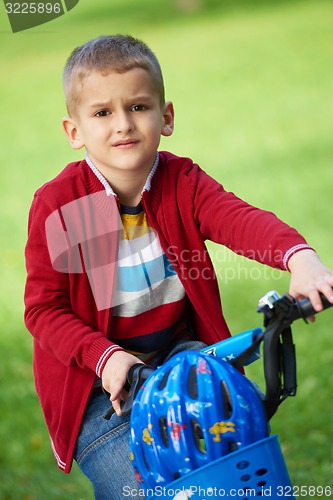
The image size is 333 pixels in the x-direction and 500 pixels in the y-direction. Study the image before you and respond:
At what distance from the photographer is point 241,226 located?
97.9 inches

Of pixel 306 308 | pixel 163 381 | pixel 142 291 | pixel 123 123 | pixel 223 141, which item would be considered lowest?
pixel 223 141

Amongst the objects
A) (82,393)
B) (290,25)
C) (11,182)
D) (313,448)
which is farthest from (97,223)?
(290,25)

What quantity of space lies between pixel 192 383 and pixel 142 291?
28.2 inches

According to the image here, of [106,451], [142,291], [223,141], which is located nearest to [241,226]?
[142,291]

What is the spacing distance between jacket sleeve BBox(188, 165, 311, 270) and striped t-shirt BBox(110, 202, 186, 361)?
0.59 ft

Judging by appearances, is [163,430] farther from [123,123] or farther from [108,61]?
[108,61]

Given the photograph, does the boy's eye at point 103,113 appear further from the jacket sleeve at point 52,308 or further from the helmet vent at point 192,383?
the helmet vent at point 192,383

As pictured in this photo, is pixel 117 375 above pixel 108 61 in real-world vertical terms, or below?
below

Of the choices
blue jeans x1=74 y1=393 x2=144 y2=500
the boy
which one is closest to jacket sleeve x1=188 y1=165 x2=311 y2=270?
the boy

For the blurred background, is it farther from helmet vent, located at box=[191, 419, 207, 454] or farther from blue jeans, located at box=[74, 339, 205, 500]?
helmet vent, located at box=[191, 419, 207, 454]

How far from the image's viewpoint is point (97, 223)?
270cm

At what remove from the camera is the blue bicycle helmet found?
77.8 inches

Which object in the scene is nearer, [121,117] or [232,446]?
[232,446]

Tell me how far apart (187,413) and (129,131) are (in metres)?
0.92
